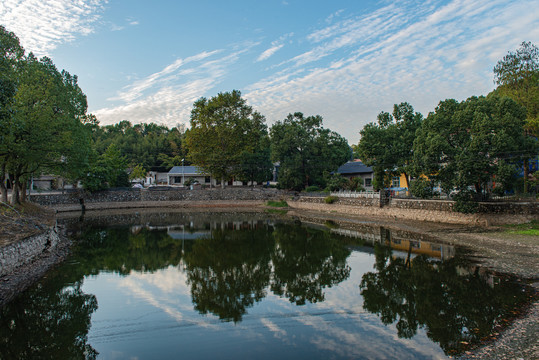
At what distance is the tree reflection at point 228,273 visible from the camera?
42.3ft

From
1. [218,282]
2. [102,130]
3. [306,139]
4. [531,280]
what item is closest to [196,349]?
[218,282]

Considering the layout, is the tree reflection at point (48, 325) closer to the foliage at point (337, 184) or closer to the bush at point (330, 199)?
the bush at point (330, 199)

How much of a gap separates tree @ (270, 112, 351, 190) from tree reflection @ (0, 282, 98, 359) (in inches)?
1499

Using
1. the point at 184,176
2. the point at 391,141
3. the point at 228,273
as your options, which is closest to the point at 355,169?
the point at 391,141

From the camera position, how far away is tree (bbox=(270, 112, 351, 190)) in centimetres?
4956

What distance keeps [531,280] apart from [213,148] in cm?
4645

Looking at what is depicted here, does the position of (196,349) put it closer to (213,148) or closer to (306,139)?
(306,139)

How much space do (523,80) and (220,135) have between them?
3779cm

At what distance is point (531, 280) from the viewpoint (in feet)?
45.6

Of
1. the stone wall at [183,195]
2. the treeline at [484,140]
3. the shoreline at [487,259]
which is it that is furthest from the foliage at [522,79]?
the stone wall at [183,195]

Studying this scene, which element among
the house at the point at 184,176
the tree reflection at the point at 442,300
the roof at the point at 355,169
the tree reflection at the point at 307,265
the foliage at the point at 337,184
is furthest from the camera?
the house at the point at 184,176

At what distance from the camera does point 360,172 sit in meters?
53.5

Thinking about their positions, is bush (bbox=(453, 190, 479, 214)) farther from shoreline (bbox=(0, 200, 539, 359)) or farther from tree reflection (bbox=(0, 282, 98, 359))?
tree reflection (bbox=(0, 282, 98, 359))

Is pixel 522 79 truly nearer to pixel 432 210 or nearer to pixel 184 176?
pixel 432 210
